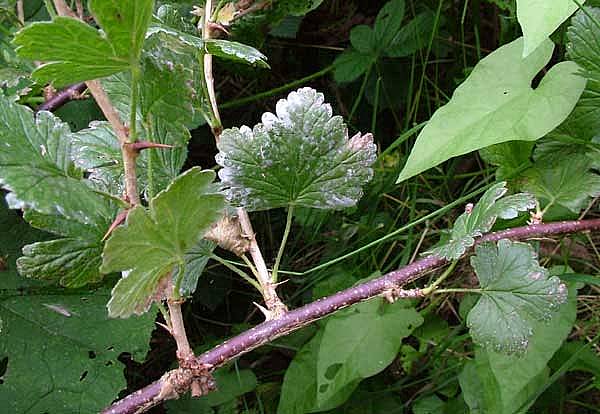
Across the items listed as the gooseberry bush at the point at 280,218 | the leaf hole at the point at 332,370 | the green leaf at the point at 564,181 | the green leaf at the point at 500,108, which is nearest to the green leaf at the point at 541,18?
the gooseberry bush at the point at 280,218

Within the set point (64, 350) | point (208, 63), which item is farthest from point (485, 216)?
point (64, 350)

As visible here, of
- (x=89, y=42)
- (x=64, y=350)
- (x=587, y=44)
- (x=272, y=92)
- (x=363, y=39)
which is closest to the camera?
(x=89, y=42)

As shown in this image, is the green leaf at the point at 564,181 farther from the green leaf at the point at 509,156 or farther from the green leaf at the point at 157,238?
the green leaf at the point at 157,238

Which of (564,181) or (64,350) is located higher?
(564,181)

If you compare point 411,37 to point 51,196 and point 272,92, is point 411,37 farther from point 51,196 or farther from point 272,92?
point 51,196

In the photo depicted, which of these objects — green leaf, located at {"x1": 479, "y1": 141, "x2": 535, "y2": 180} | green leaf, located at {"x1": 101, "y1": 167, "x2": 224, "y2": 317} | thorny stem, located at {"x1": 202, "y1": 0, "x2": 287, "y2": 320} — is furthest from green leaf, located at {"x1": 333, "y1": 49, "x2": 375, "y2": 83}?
green leaf, located at {"x1": 101, "y1": 167, "x2": 224, "y2": 317}

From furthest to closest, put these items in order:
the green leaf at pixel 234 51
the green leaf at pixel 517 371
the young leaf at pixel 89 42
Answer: the green leaf at pixel 517 371 < the green leaf at pixel 234 51 < the young leaf at pixel 89 42

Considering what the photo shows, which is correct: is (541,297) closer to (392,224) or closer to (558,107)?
(558,107)
